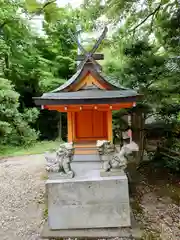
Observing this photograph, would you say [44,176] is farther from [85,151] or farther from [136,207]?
[136,207]

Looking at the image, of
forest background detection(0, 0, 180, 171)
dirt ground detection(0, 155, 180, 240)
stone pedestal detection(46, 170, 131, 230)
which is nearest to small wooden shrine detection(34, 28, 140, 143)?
stone pedestal detection(46, 170, 131, 230)

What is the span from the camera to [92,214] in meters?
3.72

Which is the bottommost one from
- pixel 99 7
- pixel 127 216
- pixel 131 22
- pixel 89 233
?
pixel 89 233

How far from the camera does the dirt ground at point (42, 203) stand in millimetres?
3709

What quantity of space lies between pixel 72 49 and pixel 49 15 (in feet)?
36.5

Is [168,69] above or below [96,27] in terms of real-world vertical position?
below

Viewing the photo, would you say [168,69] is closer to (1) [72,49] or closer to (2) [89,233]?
(2) [89,233]

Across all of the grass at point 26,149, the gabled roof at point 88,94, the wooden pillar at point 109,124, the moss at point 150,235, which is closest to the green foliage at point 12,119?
the grass at point 26,149

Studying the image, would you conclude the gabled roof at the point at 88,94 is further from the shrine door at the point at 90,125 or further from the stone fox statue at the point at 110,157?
the stone fox statue at the point at 110,157

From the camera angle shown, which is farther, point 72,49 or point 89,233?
point 72,49

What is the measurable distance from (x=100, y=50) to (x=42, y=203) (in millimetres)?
3941

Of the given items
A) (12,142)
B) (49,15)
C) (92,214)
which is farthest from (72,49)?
(49,15)

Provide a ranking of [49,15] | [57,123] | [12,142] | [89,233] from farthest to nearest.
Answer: [57,123]
[12,142]
[89,233]
[49,15]

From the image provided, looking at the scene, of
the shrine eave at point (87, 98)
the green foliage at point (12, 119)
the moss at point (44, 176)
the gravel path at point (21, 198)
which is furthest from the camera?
the green foliage at point (12, 119)
